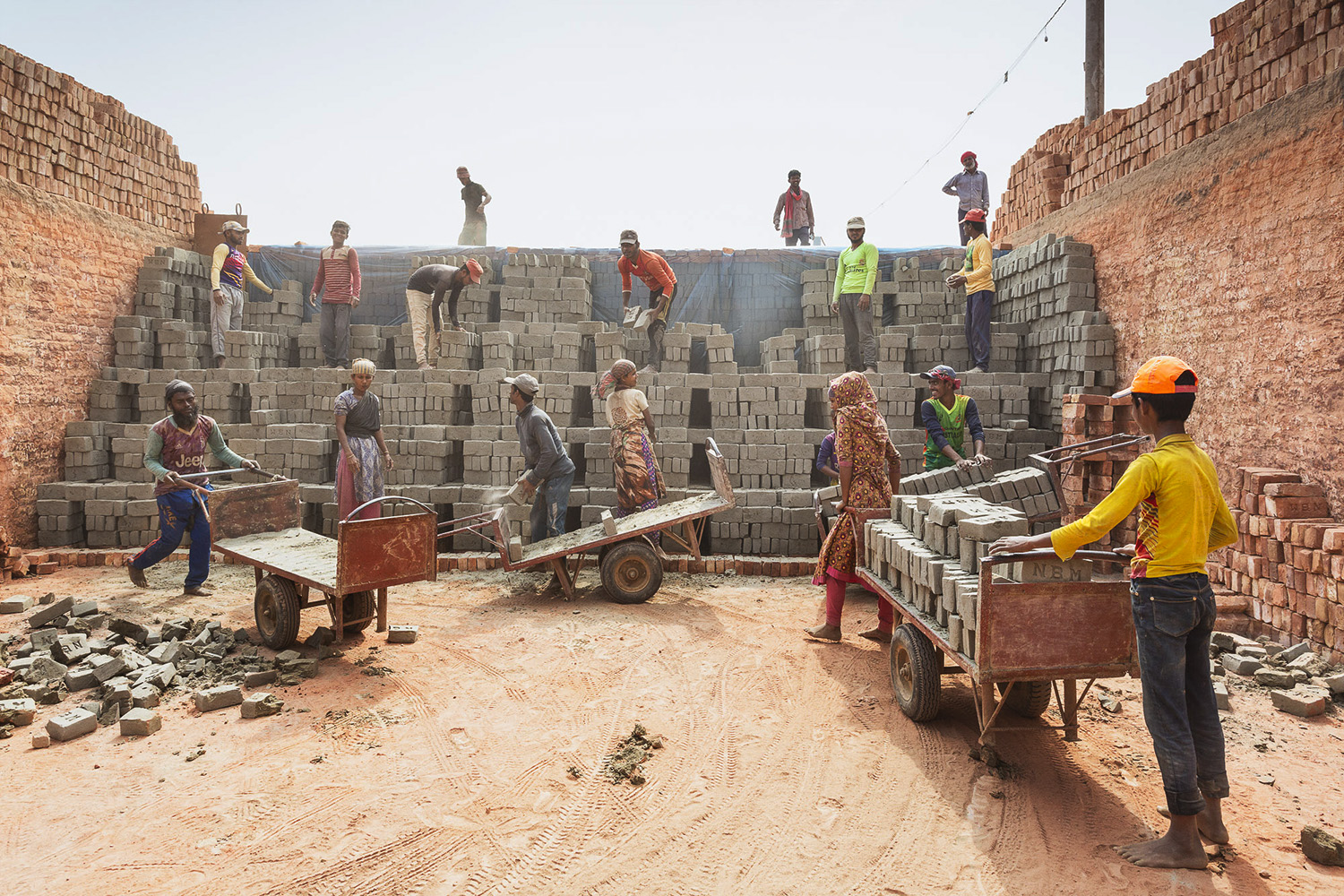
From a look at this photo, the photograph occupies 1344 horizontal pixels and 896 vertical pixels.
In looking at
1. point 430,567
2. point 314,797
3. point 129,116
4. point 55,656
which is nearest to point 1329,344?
point 430,567

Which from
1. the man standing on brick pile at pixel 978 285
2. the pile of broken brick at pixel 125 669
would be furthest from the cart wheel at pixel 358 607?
the man standing on brick pile at pixel 978 285

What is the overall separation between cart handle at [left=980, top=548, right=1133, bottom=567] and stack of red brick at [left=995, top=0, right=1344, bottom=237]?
17.1 feet

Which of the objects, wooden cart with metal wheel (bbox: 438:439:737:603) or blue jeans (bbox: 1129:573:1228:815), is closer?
blue jeans (bbox: 1129:573:1228:815)

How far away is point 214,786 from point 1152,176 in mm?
10203

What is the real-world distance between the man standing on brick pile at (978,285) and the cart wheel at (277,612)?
8.60 m

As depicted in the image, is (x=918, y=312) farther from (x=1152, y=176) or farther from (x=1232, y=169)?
(x=1232, y=169)

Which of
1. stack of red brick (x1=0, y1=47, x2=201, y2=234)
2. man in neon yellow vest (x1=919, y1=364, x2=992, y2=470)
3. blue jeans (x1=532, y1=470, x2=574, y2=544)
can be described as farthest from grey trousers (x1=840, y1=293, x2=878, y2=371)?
stack of red brick (x1=0, y1=47, x2=201, y2=234)

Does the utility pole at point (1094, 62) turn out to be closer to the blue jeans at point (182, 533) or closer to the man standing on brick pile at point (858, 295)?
the man standing on brick pile at point (858, 295)

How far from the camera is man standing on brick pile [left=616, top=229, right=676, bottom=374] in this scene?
10.1 meters

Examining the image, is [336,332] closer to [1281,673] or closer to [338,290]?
[338,290]

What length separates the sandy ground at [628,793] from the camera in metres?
3.16

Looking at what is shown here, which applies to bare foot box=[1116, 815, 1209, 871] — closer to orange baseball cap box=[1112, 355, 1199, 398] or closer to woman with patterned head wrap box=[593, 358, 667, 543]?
orange baseball cap box=[1112, 355, 1199, 398]

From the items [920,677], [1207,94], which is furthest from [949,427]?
[1207,94]

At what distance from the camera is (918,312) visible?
38.8 feet
